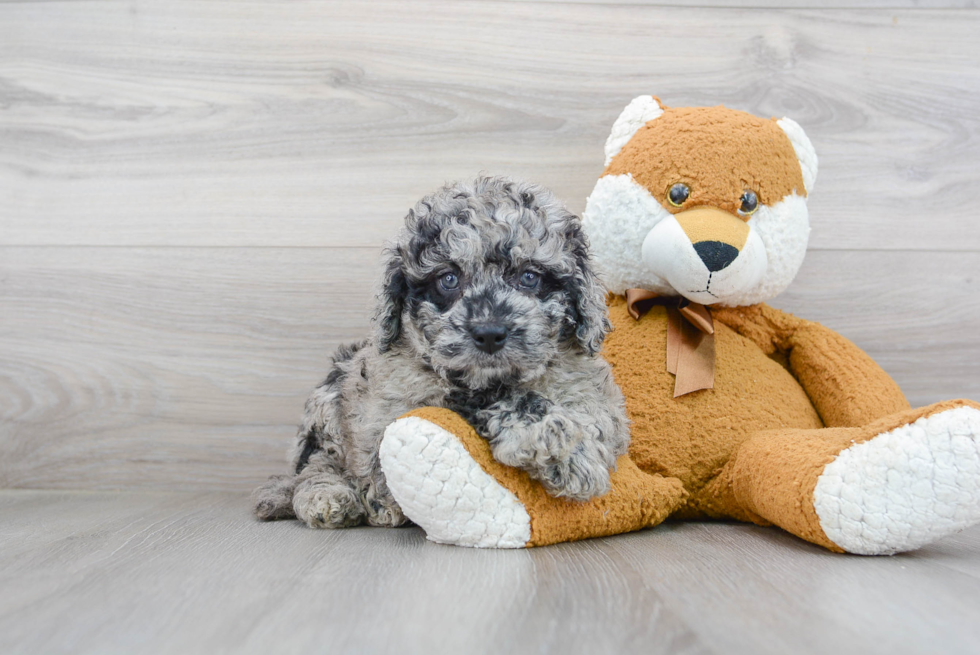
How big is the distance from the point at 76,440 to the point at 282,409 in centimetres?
65

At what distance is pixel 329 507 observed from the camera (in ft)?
5.47

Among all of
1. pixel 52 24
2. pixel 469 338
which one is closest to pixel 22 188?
pixel 52 24

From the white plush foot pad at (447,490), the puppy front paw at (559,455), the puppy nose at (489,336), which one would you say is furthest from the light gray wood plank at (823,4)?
A: the white plush foot pad at (447,490)

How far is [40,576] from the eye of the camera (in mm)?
1318

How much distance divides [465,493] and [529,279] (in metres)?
0.46

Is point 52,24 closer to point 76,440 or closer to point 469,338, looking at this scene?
point 76,440

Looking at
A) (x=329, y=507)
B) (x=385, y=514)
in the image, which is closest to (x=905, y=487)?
(x=385, y=514)

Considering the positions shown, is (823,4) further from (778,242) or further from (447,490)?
(447,490)

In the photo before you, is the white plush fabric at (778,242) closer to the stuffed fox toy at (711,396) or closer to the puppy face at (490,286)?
the stuffed fox toy at (711,396)

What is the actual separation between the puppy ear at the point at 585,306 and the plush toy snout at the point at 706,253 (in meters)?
0.22

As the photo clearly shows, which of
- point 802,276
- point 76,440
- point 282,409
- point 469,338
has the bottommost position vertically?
point 76,440

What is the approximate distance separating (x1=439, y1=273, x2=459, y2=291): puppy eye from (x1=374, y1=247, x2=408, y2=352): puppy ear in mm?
101

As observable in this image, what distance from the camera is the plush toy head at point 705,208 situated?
1.71 meters

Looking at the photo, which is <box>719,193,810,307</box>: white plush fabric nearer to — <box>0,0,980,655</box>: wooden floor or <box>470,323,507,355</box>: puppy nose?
<box>0,0,980,655</box>: wooden floor
